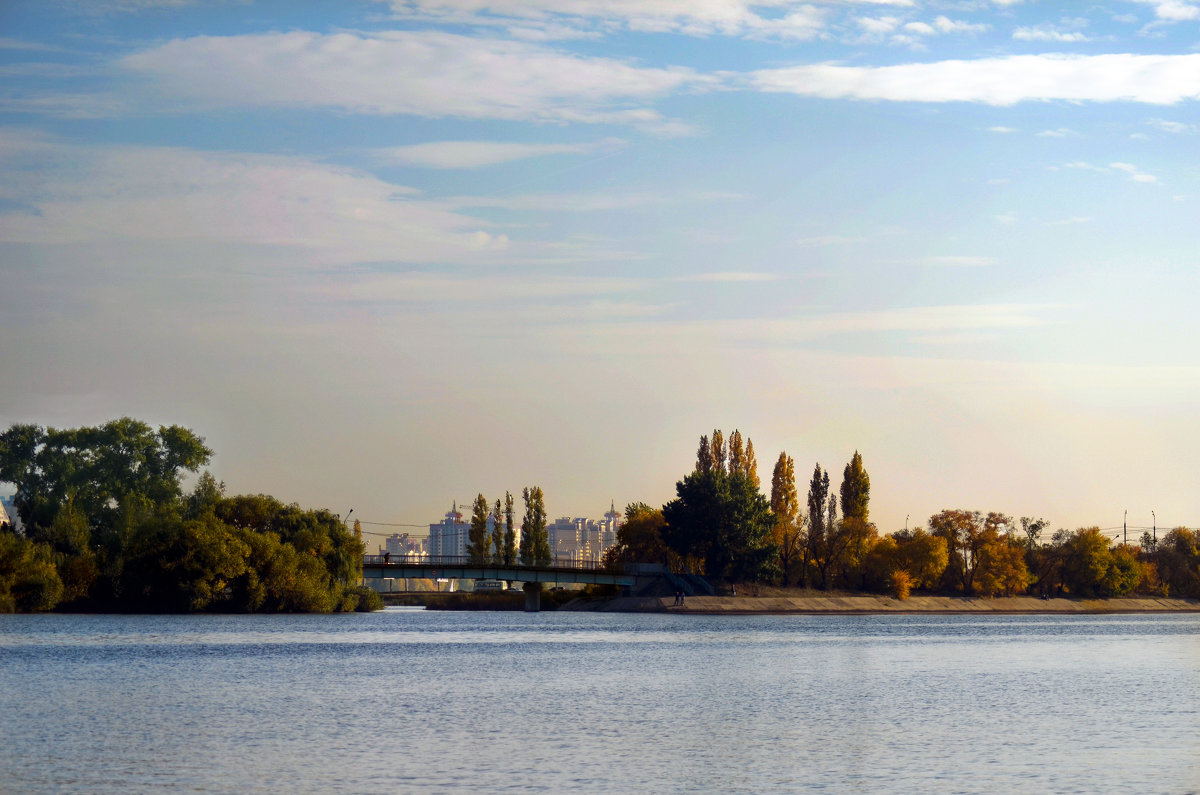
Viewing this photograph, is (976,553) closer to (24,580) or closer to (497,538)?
(497,538)

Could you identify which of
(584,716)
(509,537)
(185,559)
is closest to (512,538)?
(509,537)

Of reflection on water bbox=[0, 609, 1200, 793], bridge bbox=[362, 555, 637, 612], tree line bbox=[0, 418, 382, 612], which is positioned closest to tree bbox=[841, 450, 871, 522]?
bridge bbox=[362, 555, 637, 612]

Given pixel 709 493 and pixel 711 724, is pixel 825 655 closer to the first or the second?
pixel 711 724

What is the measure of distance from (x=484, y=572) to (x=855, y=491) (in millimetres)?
53113

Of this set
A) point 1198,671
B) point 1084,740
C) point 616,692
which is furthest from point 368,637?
point 1084,740

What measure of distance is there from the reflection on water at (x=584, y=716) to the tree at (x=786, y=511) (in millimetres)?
82769

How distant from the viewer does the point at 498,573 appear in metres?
152

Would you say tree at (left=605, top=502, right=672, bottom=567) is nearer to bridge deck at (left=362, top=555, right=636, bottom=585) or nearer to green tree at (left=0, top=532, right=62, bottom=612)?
bridge deck at (left=362, top=555, right=636, bottom=585)

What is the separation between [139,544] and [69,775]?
3506 inches

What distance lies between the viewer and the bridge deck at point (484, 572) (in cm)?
13688

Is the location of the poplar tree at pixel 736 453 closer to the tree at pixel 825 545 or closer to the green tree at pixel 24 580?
the tree at pixel 825 545

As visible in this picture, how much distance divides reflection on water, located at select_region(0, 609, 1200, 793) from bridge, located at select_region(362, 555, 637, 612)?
53.3 m

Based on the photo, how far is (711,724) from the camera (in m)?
38.5

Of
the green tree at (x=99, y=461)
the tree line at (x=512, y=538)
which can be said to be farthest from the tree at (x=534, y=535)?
the green tree at (x=99, y=461)
